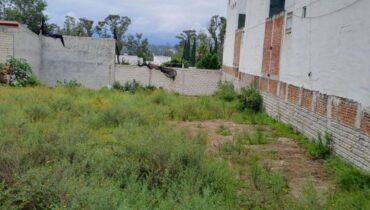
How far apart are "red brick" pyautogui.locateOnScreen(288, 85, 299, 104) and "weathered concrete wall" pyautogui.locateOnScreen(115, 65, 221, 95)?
41.0 ft

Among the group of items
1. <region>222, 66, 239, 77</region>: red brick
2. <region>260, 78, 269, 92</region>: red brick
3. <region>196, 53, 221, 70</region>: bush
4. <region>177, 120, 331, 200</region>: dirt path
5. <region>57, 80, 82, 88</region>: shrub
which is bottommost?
<region>177, 120, 331, 200</region>: dirt path

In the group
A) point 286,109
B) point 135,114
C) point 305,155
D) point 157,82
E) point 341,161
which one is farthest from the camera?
point 157,82

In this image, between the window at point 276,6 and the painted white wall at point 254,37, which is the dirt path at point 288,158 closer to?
the painted white wall at point 254,37

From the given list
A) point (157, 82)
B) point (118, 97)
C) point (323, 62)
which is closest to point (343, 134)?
point (323, 62)

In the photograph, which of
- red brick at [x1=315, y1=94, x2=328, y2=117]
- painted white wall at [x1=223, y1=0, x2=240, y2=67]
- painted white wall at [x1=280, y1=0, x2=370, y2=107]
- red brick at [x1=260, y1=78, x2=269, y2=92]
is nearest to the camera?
painted white wall at [x1=280, y1=0, x2=370, y2=107]

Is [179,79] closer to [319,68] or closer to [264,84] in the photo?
[264,84]

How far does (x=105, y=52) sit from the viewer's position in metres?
22.1

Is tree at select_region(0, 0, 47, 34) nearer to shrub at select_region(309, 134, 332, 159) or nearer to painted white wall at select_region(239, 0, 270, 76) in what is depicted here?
painted white wall at select_region(239, 0, 270, 76)

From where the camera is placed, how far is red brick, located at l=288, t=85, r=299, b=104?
10898mm

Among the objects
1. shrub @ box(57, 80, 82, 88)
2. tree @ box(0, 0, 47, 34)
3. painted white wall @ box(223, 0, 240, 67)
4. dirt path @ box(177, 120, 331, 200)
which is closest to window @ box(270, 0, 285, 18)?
dirt path @ box(177, 120, 331, 200)

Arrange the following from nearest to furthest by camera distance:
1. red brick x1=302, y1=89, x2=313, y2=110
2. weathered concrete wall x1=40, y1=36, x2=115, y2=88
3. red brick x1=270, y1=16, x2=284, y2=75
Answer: red brick x1=302, y1=89, x2=313, y2=110 → red brick x1=270, y1=16, x2=284, y2=75 → weathered concrete wall x1=40, y1=36, x2=115, y2=88

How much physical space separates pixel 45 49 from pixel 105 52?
10.5 feet

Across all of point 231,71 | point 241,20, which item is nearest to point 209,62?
point 231,71

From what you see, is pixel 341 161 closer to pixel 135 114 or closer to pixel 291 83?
pixel 291 83
